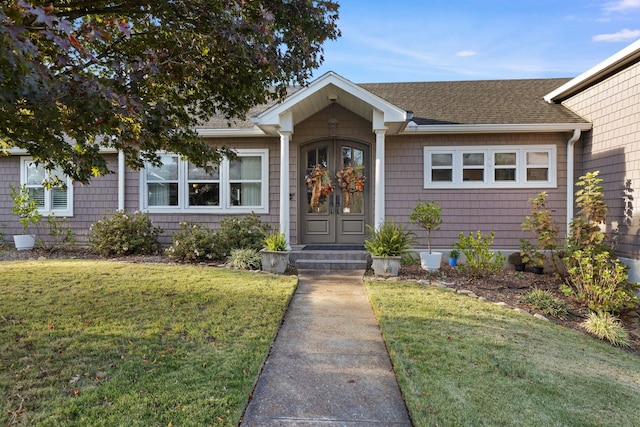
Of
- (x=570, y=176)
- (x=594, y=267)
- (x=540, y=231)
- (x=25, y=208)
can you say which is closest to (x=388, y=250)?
(x=540, y=231)

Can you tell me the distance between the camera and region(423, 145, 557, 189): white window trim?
26.9ft

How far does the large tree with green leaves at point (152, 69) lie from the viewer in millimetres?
2654

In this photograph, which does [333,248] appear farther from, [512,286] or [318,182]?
[512,286]

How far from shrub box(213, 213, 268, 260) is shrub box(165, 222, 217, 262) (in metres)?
0.12

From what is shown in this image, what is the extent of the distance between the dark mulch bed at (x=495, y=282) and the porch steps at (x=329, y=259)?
15.8 inches

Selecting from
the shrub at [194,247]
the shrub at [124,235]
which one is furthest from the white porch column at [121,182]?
the shrub at [194,247]

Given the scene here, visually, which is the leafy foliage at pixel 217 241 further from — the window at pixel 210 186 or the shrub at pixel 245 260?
the window at pixel 210 186

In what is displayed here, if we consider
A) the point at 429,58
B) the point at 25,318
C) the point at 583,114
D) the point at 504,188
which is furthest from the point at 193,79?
the point at 429,58

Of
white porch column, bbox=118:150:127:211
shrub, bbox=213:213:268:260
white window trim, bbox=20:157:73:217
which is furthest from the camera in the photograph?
white window trim, bbox=20:157:73:217

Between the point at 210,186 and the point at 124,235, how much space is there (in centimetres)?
214

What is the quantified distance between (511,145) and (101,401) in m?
8.54

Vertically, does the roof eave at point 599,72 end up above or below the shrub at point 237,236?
above

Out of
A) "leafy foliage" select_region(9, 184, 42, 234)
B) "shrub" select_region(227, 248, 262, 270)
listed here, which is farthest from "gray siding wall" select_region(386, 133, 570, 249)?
"leafy foliage" select_region(9, 184, 42, 234)

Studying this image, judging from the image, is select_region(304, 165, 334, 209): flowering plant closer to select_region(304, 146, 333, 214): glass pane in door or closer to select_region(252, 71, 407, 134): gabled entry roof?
select_region(304, 146, 333, 214): glass pane in door
